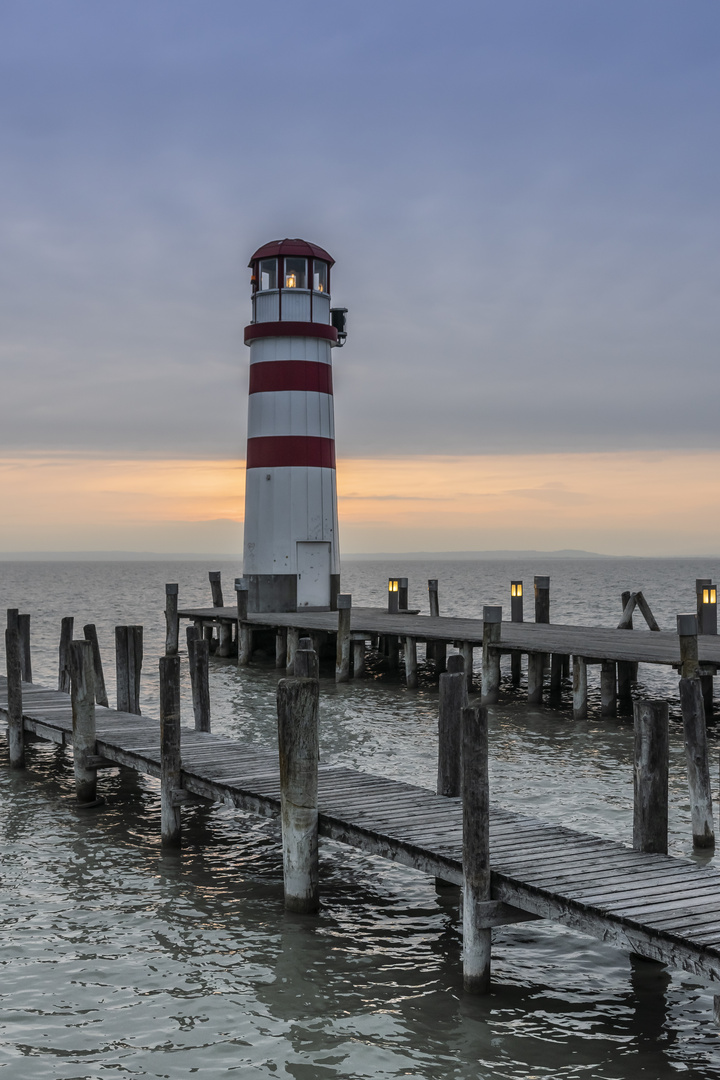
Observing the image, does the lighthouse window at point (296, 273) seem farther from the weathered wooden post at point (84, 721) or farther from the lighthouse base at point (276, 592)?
the weathered wooden post at point (84, 721)

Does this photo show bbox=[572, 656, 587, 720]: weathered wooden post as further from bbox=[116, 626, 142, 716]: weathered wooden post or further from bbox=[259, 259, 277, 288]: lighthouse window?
bbox=[259, 259, 277, 288]: lighthouse window

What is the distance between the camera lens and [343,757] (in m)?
14.9

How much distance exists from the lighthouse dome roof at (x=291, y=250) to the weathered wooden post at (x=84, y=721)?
15952 millimetres

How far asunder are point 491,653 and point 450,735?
32.4ft

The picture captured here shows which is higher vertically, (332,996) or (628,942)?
(628,942)

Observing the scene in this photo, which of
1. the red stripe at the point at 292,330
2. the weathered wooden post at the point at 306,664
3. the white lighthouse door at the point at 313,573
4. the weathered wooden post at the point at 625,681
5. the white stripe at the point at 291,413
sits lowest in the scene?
the weathered wooden post at the point at 625,681

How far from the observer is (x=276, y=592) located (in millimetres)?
26250

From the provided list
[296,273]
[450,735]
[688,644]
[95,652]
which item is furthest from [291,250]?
[450,735]

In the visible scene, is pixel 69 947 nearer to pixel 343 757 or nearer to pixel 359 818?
pixel 359 818

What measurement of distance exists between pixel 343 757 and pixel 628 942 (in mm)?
9285

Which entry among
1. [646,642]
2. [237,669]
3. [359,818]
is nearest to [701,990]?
[359,818]

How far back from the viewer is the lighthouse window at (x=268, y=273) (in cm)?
2538

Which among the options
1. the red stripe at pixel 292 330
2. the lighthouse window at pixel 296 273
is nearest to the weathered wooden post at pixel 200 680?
the red stripe at pixel 292 330

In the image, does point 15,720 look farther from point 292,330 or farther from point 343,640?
point 292,330
